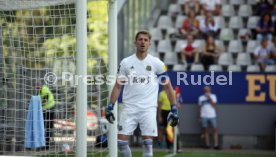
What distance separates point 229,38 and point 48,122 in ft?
32.6

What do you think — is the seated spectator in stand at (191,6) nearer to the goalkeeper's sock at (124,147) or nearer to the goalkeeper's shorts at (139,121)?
the goalkeeper's shorts at (139,121)

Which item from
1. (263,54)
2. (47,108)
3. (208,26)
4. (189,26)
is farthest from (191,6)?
(47,108)

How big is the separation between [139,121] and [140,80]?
0.58 meters

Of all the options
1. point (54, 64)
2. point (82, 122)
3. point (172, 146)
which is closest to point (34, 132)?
point (82, 122)

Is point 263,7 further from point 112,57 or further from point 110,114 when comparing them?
point 110,114

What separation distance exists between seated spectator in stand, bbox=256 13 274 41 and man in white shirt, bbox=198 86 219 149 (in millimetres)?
3226

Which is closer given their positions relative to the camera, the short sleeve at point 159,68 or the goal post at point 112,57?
the short sleeve at point 159,68

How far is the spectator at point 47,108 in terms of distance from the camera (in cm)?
1369

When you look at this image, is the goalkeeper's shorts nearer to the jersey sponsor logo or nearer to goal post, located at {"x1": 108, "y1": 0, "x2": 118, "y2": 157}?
the jersey sponsor logo

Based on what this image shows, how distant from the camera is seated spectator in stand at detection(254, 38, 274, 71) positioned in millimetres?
21547

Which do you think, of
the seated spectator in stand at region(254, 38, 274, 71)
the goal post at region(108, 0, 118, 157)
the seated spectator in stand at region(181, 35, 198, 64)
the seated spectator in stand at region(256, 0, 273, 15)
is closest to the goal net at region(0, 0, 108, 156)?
the goal post at region(108, 0, 118, 157)

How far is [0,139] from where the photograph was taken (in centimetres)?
1441

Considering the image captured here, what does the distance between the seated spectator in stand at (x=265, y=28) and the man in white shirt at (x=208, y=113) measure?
3.23 meters

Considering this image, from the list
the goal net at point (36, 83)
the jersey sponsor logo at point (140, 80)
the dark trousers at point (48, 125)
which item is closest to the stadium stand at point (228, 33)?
the goal net at point (36, 83)
